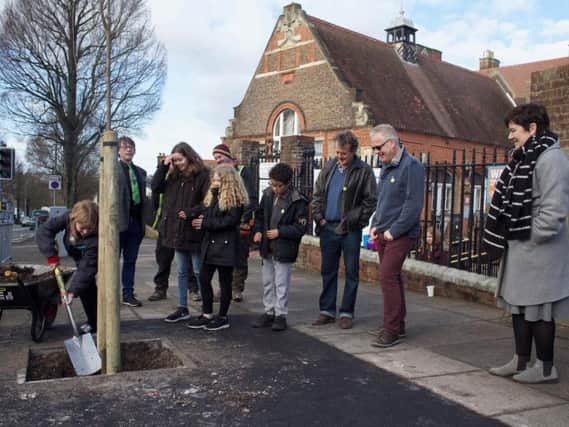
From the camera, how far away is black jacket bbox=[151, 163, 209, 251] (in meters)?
6.05

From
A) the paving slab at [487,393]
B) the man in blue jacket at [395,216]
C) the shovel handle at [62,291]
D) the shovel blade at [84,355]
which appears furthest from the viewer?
the man in blue jacket at [395,216]

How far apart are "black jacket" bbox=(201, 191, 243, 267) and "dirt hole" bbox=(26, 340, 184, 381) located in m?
0.93

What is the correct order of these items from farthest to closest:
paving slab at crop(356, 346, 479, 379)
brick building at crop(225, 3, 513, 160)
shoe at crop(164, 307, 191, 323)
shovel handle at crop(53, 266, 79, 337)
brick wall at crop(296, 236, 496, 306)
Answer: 1. brick building at crop(225, 3, 513, 160)
2. brick wall at crop(296, 236, 496, 306)
3. shoe at crop(164, 307, 191, 323)
4. shovel handle at crop(53, 266, 79, 337)
5. paving slab at crop(356, 346, 479, 379)

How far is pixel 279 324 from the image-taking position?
18.5ft

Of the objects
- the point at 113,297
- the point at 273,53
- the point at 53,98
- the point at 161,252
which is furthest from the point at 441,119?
the point at 113,297

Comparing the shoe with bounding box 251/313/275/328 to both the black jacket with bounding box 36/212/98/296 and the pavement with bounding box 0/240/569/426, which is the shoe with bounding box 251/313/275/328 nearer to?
the pavement with bounding box 0/240/569/426

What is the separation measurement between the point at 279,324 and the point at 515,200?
255cm

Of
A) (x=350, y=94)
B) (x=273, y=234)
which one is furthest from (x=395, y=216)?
(x=350, y=94)

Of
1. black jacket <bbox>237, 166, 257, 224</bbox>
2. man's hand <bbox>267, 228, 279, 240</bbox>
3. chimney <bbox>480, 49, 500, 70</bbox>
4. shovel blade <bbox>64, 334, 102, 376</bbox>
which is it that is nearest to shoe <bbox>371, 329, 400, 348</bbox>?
man's hand <bbox>267, 228, 279, 240</bbox>

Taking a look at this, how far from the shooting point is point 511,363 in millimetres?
4203

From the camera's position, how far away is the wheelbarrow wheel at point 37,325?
505 cm

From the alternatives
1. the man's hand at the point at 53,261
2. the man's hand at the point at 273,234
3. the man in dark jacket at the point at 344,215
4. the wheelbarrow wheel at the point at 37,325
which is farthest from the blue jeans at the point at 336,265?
the wheelbarrow wheel at the point at 37,325

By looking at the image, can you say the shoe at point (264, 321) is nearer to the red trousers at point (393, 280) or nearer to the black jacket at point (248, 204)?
the black jacket at point (248, 204)

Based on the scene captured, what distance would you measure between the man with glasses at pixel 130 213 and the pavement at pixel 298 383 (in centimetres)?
85
